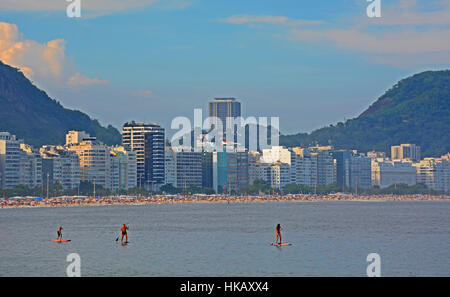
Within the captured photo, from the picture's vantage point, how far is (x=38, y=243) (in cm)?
7638

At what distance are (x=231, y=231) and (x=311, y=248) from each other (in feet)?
92.8

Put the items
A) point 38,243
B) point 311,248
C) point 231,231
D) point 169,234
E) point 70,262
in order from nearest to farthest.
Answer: point 70,262, point 311,248, point 38,243, point 169,234, point 231,231

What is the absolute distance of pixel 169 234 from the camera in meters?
90.4

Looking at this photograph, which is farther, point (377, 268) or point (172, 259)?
point (172, 259)
